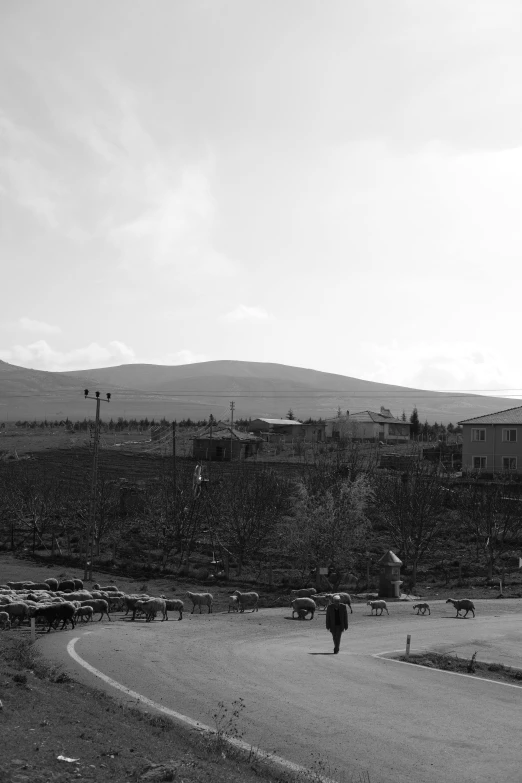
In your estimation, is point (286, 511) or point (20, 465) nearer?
point (286, 511)

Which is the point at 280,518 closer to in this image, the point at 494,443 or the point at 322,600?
the point at 322,600

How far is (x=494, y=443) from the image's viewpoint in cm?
7162

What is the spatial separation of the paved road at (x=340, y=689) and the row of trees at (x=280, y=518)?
17.4 m

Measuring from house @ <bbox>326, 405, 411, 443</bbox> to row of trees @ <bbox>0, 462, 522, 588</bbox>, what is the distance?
5019 cm

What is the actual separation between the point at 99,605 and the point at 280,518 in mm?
27197

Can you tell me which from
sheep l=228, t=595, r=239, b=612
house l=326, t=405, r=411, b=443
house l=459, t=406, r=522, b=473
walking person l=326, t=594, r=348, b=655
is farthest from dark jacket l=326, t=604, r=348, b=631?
house l=326, t=405, r=411, b=443

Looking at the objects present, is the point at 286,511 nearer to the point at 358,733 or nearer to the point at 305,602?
the point at 305,602

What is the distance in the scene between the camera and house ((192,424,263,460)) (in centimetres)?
9706

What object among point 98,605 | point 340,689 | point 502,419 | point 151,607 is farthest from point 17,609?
point 502,419

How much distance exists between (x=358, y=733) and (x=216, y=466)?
232 ft

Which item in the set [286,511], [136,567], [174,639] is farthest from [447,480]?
[174,639]

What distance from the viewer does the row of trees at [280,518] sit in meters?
47.8

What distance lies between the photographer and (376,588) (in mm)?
41156

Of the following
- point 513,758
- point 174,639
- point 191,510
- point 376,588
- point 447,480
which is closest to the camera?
point 513,758
